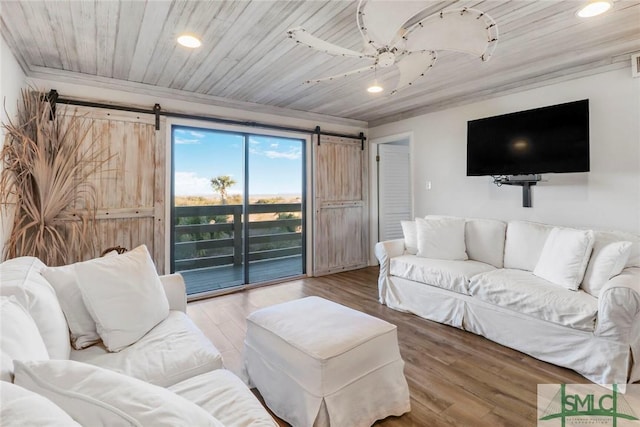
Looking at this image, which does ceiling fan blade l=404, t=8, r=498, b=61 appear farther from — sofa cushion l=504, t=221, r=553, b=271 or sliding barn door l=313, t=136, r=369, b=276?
sliding barn door l=313, t=136, r=369, b=276

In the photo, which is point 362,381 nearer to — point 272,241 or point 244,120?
point 272,241

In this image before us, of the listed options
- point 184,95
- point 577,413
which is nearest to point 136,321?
point 577,413

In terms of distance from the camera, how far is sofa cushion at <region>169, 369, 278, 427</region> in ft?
3.63

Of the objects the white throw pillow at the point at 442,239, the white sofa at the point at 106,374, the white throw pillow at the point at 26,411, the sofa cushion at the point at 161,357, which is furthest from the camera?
the white throw pillow at the point at 442,239

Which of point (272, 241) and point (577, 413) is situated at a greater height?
point (272, 241)

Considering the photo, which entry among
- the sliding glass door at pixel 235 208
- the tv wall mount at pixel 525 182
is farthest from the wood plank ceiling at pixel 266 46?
the tv wall mount at pixel 525 182

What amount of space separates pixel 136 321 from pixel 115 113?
2.60 m

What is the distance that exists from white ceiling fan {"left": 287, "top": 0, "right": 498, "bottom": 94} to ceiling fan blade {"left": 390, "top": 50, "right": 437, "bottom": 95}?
2cm

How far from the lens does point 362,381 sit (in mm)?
1667

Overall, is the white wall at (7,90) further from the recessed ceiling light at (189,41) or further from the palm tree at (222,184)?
the palm tree at (222,184)

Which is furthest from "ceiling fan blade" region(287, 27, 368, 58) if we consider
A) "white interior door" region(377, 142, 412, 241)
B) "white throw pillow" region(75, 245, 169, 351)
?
"white interior door" region(377, 142, 412, 241)

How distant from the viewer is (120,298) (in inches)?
63.9

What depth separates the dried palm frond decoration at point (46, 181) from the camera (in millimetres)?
2348

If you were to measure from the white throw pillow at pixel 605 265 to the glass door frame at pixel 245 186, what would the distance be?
10.7 ft
